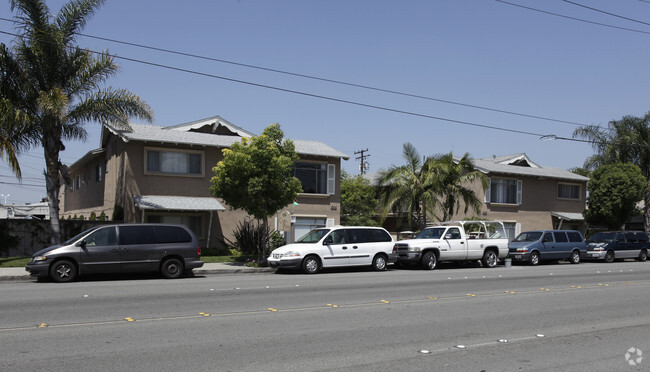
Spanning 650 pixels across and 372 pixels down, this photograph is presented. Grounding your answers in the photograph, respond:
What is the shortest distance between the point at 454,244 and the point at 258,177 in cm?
840

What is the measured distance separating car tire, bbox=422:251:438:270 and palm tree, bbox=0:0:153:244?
12.3 meters

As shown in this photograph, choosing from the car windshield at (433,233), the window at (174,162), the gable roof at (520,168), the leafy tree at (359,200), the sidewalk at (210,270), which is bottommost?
the sidewalk at (210,270)

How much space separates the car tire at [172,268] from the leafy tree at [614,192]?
93.9 ft

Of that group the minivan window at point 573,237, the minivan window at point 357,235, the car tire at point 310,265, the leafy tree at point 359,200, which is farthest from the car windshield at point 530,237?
the leafy tree at point 359,200

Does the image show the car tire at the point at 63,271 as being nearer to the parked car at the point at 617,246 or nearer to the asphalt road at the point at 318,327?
the asphalt road at the point at 318,327

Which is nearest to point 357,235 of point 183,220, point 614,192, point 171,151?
point 183,220

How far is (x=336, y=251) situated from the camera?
64.7 feet

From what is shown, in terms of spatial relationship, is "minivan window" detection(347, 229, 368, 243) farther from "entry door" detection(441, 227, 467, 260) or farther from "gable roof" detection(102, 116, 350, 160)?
"gable roof" detection(102, 116, 350, 160)

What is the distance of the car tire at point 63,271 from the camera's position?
15406mm

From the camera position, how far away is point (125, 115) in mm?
21891

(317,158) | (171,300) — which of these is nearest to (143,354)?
(171,300)

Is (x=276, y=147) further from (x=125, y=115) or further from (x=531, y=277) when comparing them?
(x=531, y=277)

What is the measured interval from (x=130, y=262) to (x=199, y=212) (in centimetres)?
983

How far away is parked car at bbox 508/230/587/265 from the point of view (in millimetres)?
25047
